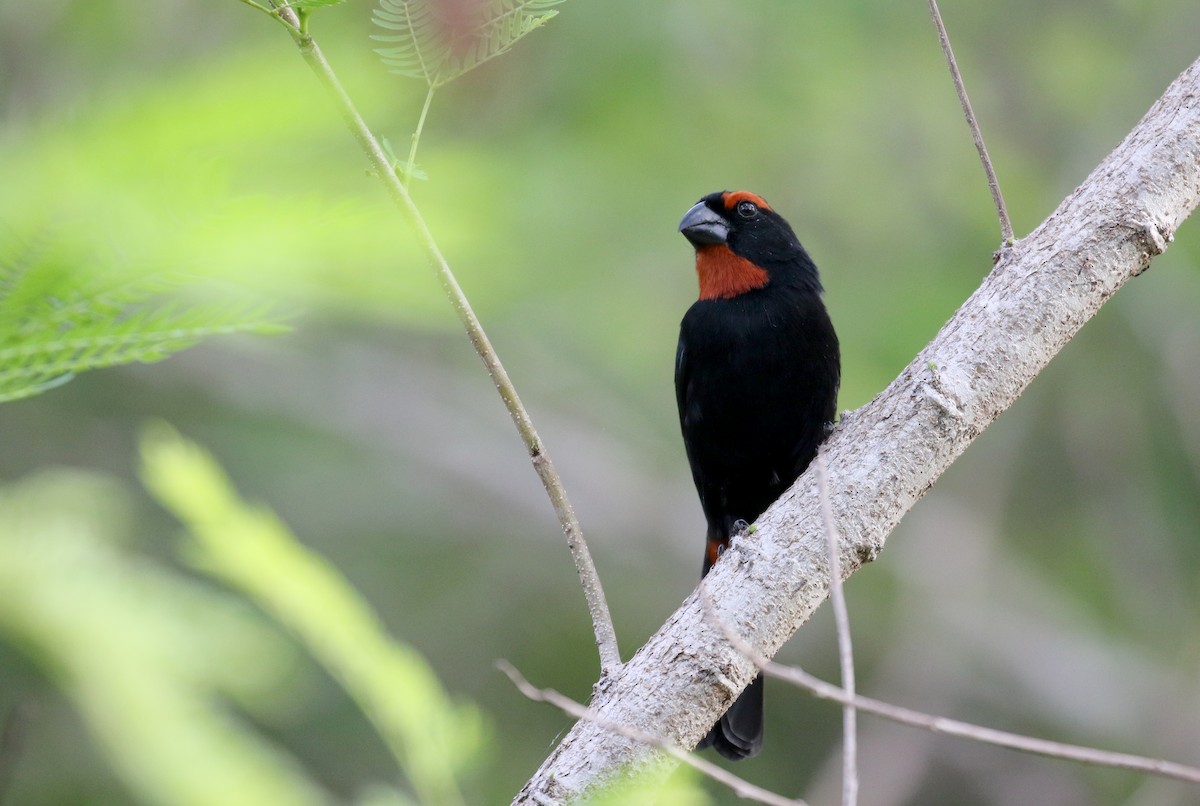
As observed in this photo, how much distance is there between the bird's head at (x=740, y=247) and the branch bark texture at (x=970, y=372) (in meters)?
1.45

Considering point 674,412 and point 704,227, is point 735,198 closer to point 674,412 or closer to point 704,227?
point 704,227

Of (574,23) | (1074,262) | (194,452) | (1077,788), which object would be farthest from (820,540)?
(1077,788)

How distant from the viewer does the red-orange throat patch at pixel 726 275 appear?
3.66 metres

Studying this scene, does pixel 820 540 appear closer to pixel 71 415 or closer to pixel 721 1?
pixel 721 1

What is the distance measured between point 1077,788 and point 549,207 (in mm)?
4085

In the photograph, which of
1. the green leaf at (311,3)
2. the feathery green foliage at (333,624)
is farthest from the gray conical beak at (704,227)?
the green leaf at (311,3)

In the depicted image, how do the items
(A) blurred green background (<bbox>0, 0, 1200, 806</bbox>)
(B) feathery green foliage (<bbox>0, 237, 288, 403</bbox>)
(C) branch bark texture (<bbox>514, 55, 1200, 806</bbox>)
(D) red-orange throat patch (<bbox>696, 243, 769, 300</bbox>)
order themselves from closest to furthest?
1. (B) feathery green foliage (<bbox>0, 237, 288, 403</bbox>)
2. (C) branch bark texture (<bbox>514, 55, 1200, 806</bbox>)
3. (D) red-orange throat patch (<bbox>696, 243, 769, 300</bbox>)
4. (A) blurred green background (<bbox>0, 0, 1200, 806</bbox>)

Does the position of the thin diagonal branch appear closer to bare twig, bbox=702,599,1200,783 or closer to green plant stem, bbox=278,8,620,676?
bare twig, bbox=702,599,1200,783

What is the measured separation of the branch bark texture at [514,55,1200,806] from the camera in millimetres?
2086

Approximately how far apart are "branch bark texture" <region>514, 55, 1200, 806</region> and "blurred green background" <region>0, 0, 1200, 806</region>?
264 cm

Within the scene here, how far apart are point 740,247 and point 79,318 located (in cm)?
270

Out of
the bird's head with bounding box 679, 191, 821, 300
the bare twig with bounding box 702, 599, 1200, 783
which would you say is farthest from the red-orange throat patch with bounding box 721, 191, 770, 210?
the bare twig with bounding box 702, 599, 1200, 783

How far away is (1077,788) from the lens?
661 centimetres

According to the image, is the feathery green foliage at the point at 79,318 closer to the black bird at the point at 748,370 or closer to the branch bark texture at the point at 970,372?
the branch bark texture at the point at 970,372
